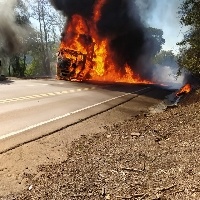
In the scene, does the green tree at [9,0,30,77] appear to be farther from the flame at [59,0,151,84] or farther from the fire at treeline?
the flame at [59,0,151,84]

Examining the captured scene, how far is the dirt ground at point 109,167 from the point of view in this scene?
428 cm

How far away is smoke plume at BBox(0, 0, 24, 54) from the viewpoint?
47.1m

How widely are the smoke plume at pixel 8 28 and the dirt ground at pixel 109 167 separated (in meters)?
42.7

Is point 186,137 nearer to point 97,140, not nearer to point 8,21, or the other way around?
point 97,140

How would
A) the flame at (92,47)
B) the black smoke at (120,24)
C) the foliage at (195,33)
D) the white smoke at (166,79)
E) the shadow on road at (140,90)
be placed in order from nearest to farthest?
the foliage at (195,33) → the shadow on road at (140,90) → the flame at (92,47) → the black smoke at (120,24) → the white smoke at (166,79)

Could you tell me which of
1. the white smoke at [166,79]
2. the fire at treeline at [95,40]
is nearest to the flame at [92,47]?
the fire at treeline at [95,40]

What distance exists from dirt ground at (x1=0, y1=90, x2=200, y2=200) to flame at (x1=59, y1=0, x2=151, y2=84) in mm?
25668

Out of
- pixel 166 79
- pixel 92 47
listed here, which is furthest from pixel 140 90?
pixel 166 79

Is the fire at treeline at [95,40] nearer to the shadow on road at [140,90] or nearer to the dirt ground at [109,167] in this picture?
the shadow on road at [140,90]

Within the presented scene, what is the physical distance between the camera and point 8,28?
47344 millimetres

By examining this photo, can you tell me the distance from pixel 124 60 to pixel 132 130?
3346 cm

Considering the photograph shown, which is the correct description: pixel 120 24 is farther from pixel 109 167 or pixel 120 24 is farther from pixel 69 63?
pixel 109 167

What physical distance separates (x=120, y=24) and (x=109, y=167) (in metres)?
35.5

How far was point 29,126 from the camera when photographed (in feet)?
30.1
